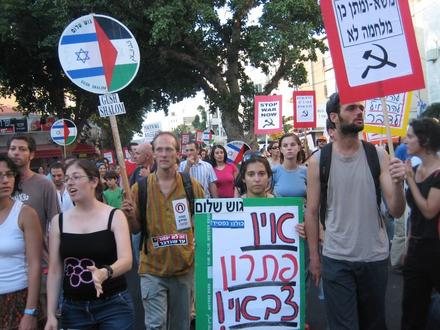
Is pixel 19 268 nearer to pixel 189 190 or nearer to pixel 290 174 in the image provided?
pixel 189 190

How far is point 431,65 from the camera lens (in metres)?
24.9

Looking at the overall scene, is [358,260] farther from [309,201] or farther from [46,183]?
[46,183]

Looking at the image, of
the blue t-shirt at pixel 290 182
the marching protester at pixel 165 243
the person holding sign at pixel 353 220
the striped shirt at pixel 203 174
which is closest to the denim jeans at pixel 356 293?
the person holding sign at pixel 353 220

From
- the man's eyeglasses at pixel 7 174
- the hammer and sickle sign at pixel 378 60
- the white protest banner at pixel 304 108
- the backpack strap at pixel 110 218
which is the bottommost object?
the backpack strap at pixel 110 218

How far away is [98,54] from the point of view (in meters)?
4.28

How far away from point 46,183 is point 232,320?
2.00 m

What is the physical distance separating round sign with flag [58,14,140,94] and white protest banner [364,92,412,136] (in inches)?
187

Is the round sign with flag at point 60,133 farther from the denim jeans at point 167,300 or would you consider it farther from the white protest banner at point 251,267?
the white protest banner at point 251,267

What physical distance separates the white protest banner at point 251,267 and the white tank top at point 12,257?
4.14 ft

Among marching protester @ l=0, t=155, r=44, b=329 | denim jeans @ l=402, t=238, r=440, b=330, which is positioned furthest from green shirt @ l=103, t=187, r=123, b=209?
denim jeans @ l=402, t=238, r=440, b=330

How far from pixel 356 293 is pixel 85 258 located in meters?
1.86

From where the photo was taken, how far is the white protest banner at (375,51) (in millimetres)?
3463

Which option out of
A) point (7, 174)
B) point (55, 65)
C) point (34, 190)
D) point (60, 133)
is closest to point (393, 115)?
point (34, 190)

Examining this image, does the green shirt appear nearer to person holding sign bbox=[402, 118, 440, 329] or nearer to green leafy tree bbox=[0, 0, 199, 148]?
person holding sign bbox=[402, 118, 440, 329]
